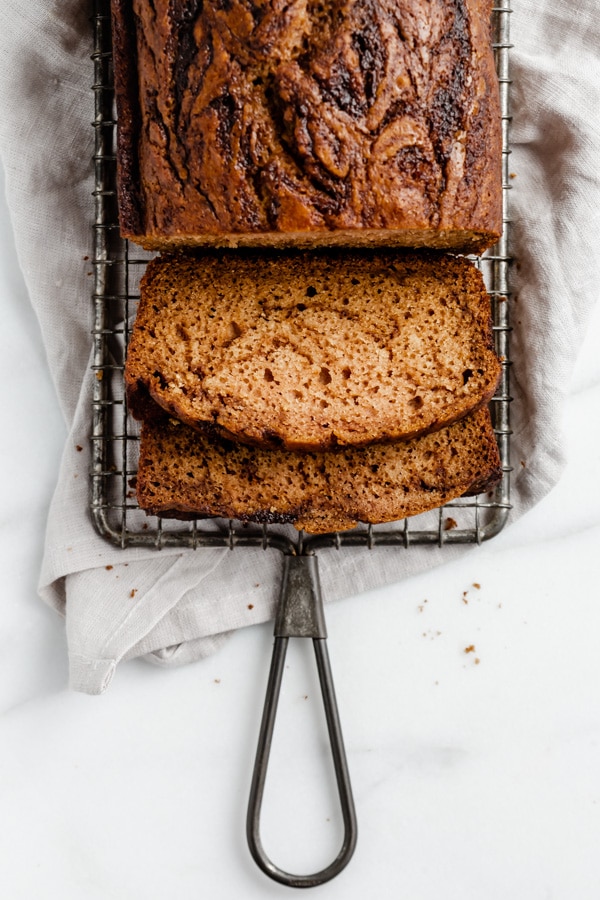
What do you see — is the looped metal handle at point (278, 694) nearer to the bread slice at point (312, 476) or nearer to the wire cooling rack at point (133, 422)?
the wire cooling rack at point (133, 422)

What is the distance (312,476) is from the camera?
1.93 m

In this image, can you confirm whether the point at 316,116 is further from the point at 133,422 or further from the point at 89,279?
the point at 133,422

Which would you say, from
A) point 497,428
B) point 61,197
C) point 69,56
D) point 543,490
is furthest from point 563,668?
point 69,56

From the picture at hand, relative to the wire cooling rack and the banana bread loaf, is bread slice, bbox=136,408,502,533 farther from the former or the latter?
the banana bread loaf

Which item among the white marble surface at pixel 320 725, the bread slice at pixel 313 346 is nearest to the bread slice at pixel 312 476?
the bread slice at pixel 313 346

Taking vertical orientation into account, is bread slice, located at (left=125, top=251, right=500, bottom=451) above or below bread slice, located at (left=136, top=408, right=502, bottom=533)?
above

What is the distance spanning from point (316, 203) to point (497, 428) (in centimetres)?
83

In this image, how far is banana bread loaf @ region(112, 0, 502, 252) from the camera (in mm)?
1551

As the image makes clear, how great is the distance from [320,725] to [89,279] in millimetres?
1387

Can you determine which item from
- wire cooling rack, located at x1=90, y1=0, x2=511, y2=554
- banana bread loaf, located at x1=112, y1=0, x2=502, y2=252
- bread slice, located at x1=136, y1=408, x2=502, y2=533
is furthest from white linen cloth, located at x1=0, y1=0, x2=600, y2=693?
banana bread loaf, located at x1=112, y1=0, x2=502, y2=252

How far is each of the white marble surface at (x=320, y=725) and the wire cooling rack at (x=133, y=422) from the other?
0.18 m

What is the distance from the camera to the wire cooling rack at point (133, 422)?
204 cm

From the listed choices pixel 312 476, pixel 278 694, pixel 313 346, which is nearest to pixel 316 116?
pixel 313 346

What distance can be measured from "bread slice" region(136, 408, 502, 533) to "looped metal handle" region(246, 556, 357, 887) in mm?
267
